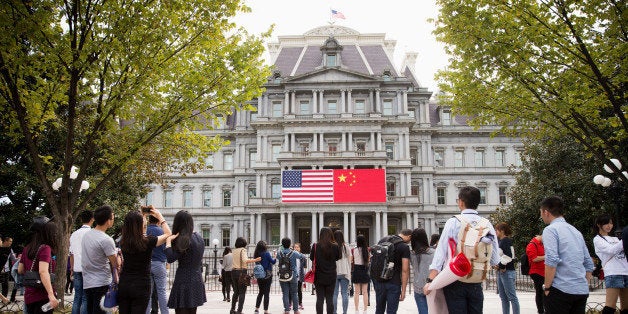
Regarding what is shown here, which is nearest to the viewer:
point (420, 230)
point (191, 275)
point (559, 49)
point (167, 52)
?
point (191, 275)

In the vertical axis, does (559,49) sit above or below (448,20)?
below

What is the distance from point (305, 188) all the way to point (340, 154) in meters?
6.13

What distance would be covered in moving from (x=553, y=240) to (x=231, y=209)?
48.5 meters

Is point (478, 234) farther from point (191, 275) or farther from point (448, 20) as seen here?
point (448, 20)

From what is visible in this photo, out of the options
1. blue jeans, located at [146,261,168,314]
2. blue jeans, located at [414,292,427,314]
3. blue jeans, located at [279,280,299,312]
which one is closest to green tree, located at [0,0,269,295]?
blue jeans, located at [146,261,168,314]

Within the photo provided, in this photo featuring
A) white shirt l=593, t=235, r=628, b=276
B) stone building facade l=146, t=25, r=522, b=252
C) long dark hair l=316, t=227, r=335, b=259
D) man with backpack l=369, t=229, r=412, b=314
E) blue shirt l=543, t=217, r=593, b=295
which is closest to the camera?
blue shirt l=543, t=217, r=593, b=295

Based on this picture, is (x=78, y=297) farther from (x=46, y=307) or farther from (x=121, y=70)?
(x=121, y=70)

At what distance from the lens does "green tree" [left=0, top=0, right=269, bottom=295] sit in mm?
11727

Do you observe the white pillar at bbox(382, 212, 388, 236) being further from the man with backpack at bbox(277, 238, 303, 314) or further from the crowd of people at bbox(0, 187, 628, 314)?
the crowd of people at bbox(0, 187, 628, 314)

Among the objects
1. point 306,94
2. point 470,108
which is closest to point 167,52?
point 470,108

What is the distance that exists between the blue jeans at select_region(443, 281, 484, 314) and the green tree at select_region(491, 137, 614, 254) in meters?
23.2

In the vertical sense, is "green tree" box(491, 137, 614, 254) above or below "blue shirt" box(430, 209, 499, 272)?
above

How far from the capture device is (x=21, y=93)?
43.0 ft

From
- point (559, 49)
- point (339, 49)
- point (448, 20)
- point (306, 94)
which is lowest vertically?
point (559, 49)
